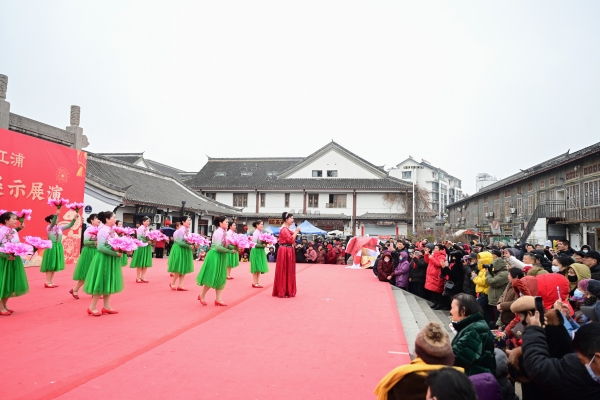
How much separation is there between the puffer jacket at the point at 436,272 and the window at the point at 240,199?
2520 cm

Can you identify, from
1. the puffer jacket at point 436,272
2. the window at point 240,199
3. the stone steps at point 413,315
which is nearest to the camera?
the stone steps at point 413,315

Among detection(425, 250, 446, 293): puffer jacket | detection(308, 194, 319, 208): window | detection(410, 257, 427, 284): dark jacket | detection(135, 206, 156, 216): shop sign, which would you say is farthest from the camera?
detection(308, 194, 319, 208): window

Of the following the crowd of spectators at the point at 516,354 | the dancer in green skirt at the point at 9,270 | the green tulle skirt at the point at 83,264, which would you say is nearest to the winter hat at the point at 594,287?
the crowd of spectators at the point at 516,354

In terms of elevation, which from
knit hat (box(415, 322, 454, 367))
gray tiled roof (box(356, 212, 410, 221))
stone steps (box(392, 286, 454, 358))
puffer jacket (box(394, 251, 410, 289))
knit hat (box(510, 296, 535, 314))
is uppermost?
gray tiled roof (box(356, 212, 410, 221))

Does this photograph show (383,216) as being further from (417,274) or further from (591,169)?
(417,274)

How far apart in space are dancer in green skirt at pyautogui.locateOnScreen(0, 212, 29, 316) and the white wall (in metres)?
27.7

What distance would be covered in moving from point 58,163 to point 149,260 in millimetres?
4620

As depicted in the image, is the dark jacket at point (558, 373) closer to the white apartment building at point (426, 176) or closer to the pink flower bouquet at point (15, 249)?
the pink flower bouquet at point (15, 249)

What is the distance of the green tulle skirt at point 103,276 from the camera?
230 inches

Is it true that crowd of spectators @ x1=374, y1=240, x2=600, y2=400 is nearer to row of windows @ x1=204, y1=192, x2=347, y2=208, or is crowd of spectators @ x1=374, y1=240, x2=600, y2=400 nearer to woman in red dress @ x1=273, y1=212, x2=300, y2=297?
woman in red dress @ x1=273, y1=212, x2=300, y2=297

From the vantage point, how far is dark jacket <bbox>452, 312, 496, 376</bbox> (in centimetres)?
270

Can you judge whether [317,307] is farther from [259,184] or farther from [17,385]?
[259,184]

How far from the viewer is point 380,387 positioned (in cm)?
234

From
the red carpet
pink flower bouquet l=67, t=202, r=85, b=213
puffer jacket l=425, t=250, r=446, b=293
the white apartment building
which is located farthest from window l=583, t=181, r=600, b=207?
the white apartment building
